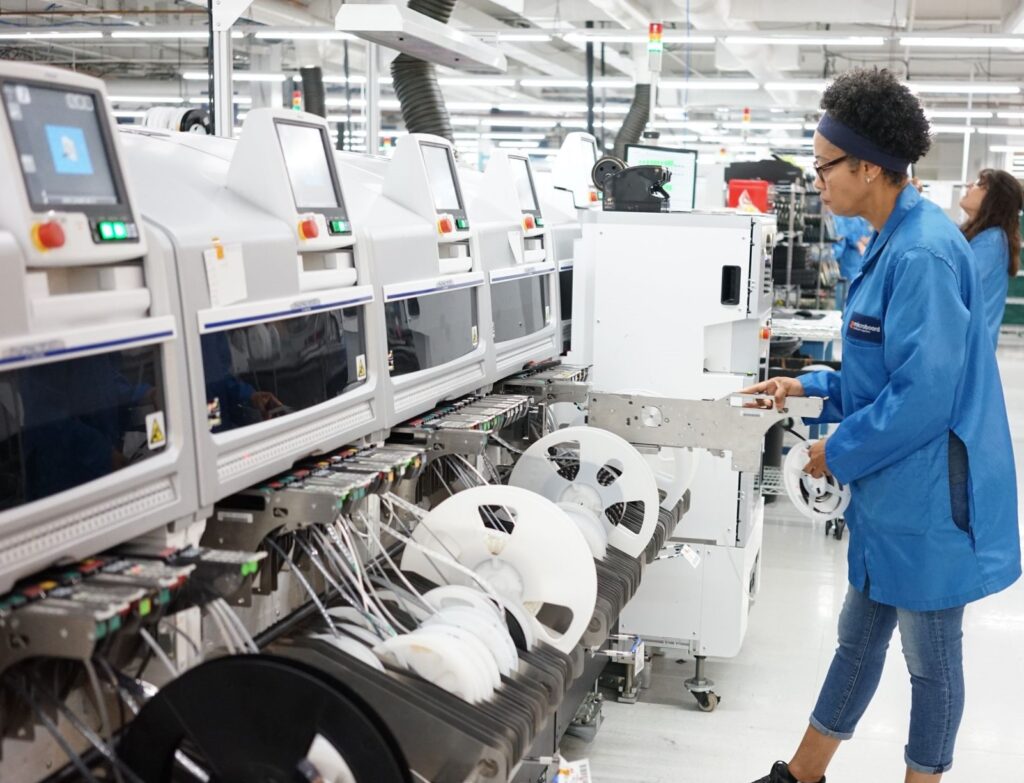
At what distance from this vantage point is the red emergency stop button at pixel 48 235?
161cm

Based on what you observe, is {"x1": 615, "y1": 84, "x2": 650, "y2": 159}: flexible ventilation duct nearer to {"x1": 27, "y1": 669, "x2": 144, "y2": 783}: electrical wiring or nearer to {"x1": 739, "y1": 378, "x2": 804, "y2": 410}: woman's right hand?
{"x1": 739, "y1": 378, "x2": 804, "y2": 410}: woman's right hand

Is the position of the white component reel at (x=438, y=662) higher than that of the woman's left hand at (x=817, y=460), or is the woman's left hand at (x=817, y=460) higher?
the woman's left hand at (x=817, y=460)

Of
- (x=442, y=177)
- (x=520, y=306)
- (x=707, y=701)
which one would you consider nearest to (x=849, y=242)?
(x=707, y=701)

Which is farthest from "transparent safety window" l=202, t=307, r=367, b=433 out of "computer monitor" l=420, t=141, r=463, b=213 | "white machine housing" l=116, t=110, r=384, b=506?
"computer monitor" l=420, t=141, r=463, b=213

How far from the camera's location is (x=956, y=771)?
13.0 ft

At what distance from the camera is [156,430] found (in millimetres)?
1934

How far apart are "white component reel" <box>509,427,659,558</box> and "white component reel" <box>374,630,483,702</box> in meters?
1.19

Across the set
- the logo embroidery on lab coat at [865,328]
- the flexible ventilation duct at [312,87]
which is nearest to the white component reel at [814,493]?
the logo embroidery on lab coat at [865,328]

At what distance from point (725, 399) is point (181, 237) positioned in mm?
1771

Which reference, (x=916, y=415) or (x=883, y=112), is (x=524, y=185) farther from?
(x=916, y=415)

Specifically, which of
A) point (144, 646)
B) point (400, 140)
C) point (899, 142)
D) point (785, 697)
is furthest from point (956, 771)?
point (144, 646)

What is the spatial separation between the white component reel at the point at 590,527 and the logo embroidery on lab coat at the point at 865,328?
0.87 metres

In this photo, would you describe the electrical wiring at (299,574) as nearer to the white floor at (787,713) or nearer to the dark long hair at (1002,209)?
the white floor at (787,713)

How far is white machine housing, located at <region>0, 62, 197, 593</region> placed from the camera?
5.27ft
